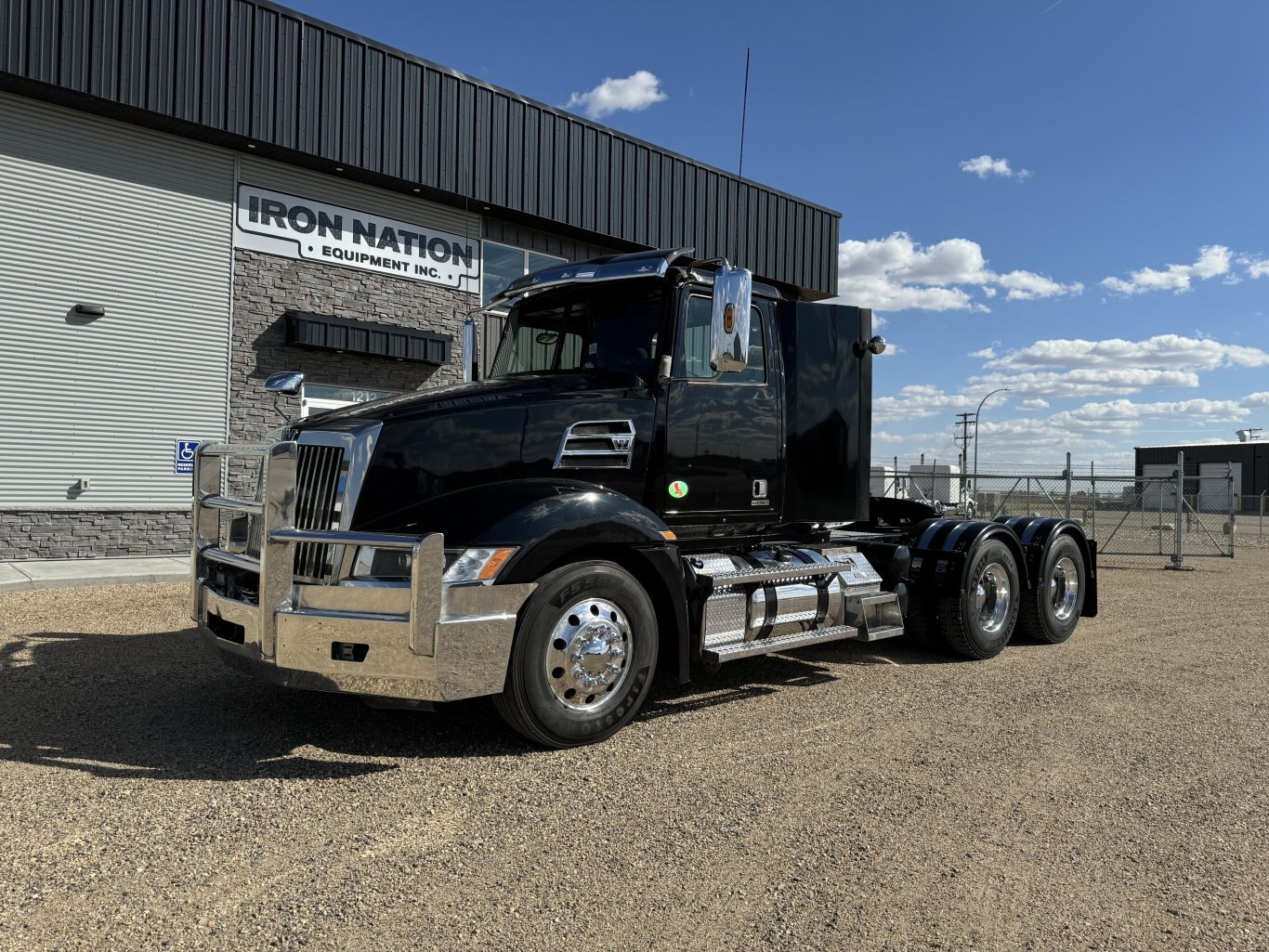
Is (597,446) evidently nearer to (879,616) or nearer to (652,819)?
(652,819)

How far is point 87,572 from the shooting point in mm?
10805

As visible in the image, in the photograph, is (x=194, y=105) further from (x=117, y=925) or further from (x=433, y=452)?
(x=117, y=925)

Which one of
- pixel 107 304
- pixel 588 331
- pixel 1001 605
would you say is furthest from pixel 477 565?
pixel 107 304

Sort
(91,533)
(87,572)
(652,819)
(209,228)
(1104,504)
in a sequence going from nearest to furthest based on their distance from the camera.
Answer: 1. (652,819)
2. (87,572)
3. (91,533)
4. (209,228)
5. (1104,504)

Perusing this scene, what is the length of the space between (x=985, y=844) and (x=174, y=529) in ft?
41.2

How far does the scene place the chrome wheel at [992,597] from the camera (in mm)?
7281

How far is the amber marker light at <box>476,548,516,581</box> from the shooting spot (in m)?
4.10

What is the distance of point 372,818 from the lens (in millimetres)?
3576

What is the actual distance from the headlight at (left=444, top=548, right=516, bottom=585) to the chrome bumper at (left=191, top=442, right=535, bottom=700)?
0.05 meters

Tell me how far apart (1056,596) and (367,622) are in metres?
6.73

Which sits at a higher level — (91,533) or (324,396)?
(324,396)

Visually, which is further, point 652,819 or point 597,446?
point 597,446

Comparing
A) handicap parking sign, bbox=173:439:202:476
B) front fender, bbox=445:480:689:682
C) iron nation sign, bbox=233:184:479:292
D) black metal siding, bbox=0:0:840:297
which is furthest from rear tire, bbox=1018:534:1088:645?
iron nation sign, bbox=233:184:479:292

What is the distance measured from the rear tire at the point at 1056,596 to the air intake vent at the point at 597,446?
15.2 feet
